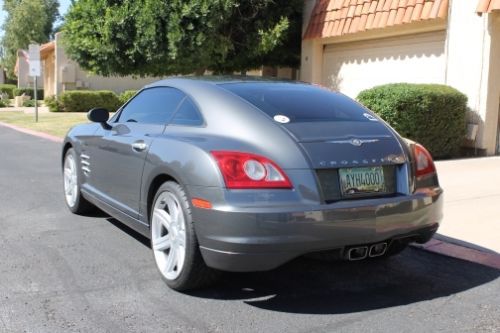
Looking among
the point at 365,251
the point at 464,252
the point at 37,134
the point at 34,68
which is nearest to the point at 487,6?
the point at 464,252

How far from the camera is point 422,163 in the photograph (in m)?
4.33

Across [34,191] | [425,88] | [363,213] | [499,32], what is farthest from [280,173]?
[499,32]

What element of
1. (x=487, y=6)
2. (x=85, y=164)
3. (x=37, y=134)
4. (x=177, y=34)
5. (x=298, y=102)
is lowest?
(x=37, y=134)

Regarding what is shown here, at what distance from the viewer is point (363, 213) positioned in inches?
148

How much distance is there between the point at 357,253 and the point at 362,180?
1.60 feet

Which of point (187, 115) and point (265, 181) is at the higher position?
point (187, 115)

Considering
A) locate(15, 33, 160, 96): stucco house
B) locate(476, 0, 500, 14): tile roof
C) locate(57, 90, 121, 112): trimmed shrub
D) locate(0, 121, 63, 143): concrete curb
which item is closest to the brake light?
locate(476, 0, 500, 14): tile roof

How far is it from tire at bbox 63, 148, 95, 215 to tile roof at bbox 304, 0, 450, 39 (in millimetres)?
7427

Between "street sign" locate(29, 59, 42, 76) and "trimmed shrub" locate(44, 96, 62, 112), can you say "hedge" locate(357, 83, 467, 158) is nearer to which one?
"street sign" locate(29, 59, 42, 76)

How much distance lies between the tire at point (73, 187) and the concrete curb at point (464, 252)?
3.48 metres

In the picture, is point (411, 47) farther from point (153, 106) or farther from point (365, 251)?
point (365, 251)

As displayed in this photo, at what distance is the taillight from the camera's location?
3645mm

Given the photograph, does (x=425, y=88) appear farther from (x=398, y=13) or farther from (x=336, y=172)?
(x=336, y=172)

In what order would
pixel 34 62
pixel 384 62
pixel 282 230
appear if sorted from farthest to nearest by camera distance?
pixel 34 62
pixel 384 62
pixel 282 230
